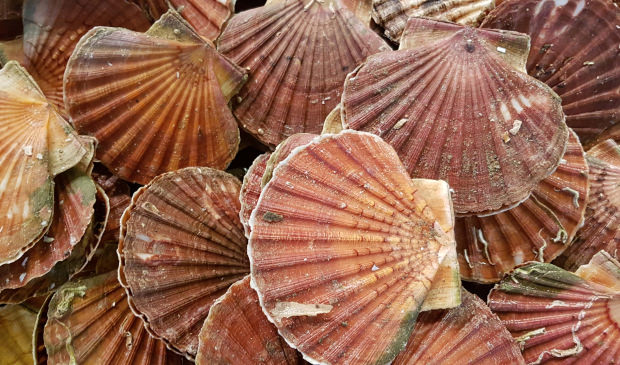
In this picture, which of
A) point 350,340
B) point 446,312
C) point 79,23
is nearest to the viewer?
point 350,340

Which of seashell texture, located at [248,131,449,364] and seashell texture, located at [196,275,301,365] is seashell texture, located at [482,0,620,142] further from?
seashell texture, located at [196,275,301,365]

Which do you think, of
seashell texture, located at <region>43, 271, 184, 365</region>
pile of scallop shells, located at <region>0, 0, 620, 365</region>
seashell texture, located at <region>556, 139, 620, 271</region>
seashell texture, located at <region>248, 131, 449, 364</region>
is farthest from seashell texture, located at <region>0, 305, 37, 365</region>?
seashell texture, located at <region>556, 139, 620, 271</region>

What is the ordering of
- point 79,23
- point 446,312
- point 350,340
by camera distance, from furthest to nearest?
1. point 79,23
2. point 446,312
3. point 350,340

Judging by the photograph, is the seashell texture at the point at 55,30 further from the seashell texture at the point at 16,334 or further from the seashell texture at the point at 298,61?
the seashell texture at the point at 16,334

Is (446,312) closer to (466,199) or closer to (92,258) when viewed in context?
(466,199)

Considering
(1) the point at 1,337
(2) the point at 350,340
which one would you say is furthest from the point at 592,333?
(1) the point at 1,337

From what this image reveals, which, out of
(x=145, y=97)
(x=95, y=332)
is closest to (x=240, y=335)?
(x=95, y=332)

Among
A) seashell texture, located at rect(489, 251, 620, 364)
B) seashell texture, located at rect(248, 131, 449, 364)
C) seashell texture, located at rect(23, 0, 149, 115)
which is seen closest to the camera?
seashell texture, located at rect(248, 131, 449, 364)
